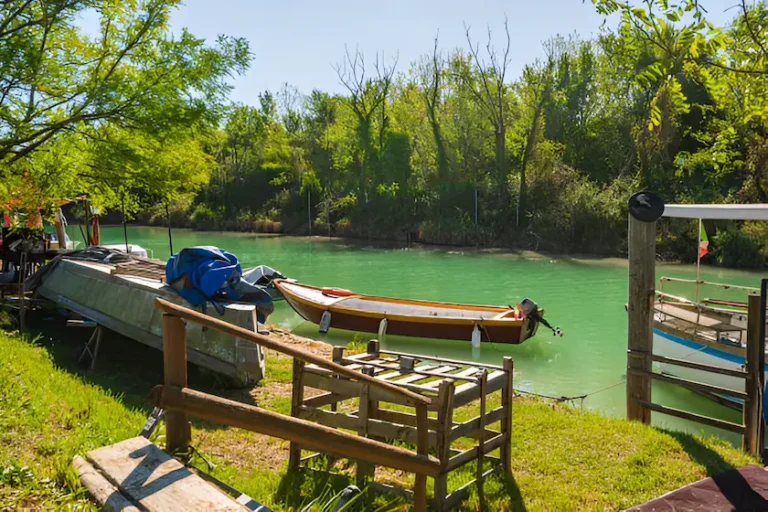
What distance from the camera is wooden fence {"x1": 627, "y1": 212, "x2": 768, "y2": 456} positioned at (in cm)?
597

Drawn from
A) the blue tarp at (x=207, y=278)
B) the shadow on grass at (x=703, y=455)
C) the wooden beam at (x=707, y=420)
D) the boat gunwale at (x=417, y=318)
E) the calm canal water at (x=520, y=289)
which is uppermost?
the blue tarp at (x=207, y=278)

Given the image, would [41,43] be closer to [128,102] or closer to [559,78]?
[128,102]

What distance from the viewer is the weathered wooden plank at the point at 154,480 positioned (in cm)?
280

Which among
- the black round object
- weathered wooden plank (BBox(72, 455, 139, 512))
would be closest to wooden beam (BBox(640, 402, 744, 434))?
the black round object

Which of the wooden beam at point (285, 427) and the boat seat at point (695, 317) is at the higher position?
the wooden beam at point (285, 427)

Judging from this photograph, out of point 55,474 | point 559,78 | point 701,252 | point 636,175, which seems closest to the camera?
point 55,474

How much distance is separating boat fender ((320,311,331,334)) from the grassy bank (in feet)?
24.1

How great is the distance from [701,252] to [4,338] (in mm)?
12004

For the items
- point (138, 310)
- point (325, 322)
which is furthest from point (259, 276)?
point (138, 310)

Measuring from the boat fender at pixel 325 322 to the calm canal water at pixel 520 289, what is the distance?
0.25 meters

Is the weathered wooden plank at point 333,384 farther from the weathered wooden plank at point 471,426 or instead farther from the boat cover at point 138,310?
the boat cover at point 138,310

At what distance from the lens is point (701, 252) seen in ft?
37.1

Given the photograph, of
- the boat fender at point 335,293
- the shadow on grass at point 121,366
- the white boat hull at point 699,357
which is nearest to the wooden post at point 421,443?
the shadow on grass at point 121,366

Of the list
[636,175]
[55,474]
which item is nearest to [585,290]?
[636,175]
